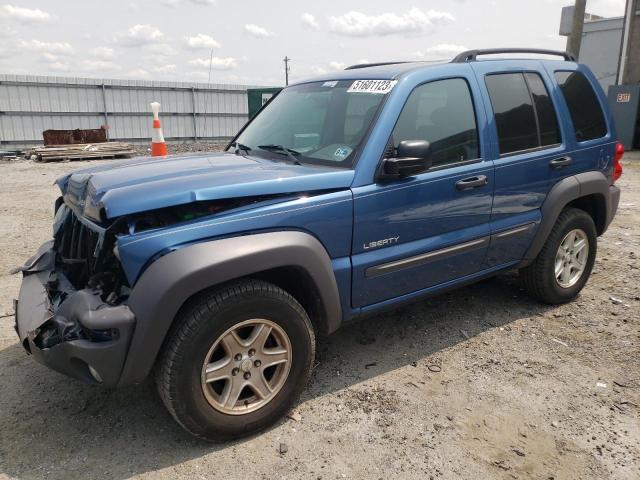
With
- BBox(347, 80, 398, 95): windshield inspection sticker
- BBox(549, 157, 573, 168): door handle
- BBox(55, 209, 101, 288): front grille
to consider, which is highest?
BBox(347, 80, 398, 95): windshield inspection sticker

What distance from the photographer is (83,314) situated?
229 cm

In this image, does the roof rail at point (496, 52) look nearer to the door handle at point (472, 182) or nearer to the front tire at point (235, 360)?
the door handle at point (472, 182)

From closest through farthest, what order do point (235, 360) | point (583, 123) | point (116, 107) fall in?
point (235, 360) < point (583, 123) < point (116, 107)

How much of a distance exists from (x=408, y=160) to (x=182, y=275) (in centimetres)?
138

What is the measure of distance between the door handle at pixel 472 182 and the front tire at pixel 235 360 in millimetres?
1330

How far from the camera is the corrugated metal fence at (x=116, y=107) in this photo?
16188 mm

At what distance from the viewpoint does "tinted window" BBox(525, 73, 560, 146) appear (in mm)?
3807

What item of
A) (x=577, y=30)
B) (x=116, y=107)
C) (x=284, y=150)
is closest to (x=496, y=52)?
(x=284, y=150)

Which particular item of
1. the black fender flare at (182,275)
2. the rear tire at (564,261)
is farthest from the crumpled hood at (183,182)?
the rear tire at (564,261)

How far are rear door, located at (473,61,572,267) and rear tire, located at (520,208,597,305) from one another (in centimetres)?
30

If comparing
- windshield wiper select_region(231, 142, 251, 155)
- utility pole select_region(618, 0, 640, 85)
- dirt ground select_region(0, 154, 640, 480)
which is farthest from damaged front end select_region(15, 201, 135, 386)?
utility pole select_region(618, 0, 640, 85)

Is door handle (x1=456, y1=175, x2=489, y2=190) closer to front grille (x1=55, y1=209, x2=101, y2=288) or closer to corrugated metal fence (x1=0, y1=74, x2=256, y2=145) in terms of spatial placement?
front grille (x1=55, y1=209, x2=101, y2=288)

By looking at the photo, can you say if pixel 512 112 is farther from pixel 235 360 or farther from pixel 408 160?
pixel 235 360

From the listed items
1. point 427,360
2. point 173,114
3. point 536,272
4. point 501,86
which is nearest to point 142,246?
point 427,360
